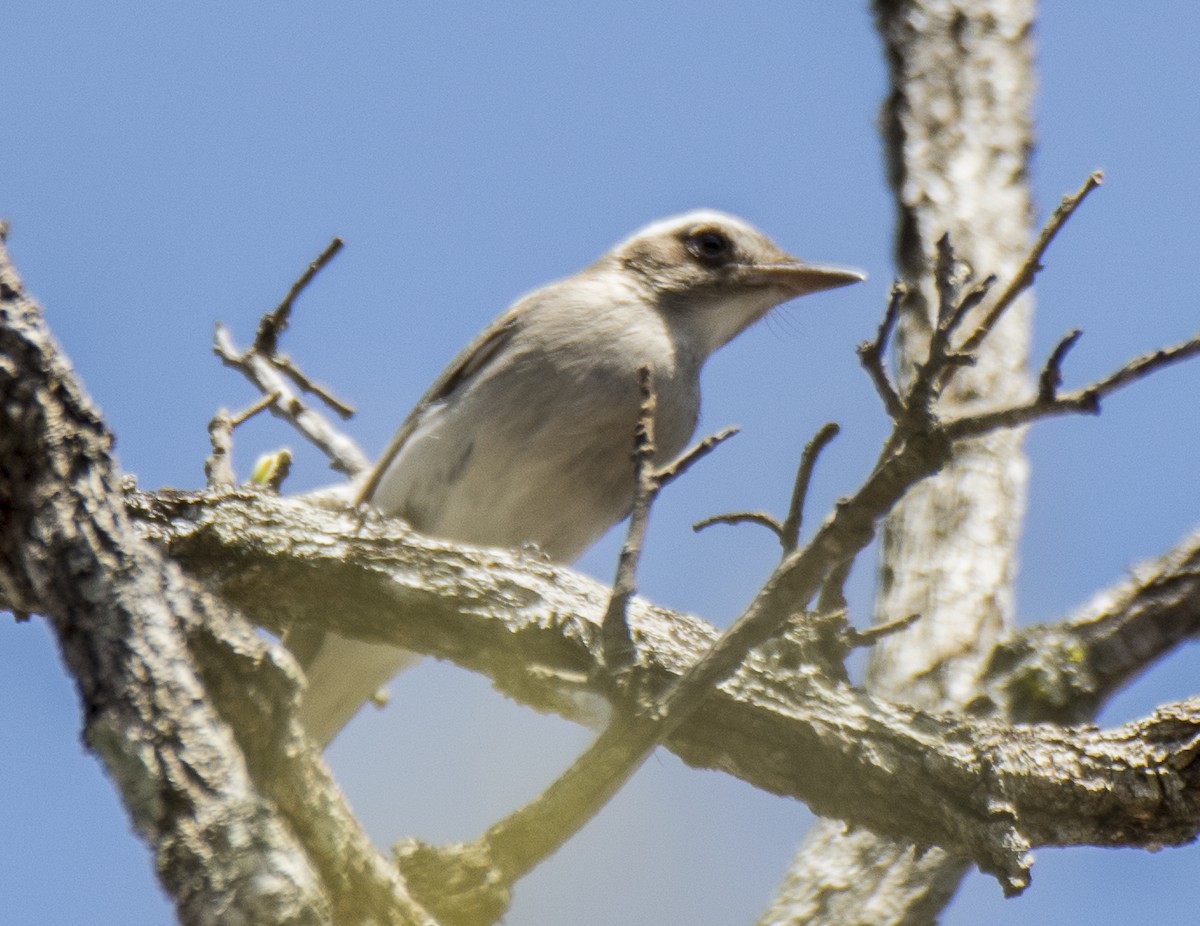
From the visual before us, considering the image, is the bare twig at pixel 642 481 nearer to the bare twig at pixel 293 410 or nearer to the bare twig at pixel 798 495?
the bare twig at pixel 798 495

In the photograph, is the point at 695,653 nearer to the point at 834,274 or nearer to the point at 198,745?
the point at 198,745

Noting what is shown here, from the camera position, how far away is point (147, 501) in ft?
17.1

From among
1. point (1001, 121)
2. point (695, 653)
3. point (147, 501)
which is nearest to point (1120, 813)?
point (695, 653)

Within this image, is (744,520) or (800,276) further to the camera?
(800,276)

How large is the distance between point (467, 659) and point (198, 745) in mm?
2013

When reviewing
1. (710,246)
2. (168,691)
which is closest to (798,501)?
(168,691)

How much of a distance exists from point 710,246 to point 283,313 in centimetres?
239

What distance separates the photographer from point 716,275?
777cm

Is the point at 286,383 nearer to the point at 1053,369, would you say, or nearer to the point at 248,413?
the point at 248,413

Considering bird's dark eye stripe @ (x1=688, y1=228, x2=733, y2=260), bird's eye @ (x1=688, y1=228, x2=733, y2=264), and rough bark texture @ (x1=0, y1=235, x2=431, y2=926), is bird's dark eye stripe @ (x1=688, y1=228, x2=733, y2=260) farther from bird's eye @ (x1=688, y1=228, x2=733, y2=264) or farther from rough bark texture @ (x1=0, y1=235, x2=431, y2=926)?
rough bark texture @ (x1=0, y1=235, x2=431, y2=926)

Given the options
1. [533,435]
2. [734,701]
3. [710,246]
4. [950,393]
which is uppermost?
[710,246]

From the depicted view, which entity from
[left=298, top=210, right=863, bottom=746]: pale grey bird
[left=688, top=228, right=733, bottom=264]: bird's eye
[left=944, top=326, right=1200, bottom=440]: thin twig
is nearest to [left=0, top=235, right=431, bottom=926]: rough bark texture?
[left=944, top=326, right=1200, bottom=440]: thin twig

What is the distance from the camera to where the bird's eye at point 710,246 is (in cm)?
786

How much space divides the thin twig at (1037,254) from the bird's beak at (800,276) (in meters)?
3.87
